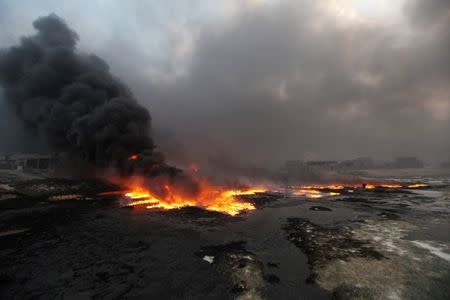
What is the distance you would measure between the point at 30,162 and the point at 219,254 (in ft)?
Answer: 225

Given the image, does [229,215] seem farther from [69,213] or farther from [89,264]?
[69,213]

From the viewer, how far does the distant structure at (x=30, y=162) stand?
5844 cm

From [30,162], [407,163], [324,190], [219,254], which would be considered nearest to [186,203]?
[219,254]

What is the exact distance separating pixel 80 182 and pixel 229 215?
33249mm

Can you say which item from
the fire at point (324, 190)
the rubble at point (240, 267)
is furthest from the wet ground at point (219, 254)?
the fire at point (324, 190)

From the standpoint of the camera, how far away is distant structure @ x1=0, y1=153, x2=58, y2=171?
192ft

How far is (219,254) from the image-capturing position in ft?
49.7

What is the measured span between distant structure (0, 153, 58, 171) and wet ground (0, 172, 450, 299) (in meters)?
36.5

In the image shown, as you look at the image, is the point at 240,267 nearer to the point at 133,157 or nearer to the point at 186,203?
the point at 186,203

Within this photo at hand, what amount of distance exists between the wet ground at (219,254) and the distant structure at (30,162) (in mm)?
36508

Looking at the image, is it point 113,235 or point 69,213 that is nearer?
point 113,235

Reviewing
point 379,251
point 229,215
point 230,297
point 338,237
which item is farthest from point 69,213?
point 379,251

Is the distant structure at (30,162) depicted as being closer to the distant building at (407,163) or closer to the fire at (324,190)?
the fire at (324,190)

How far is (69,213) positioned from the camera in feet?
82.4
